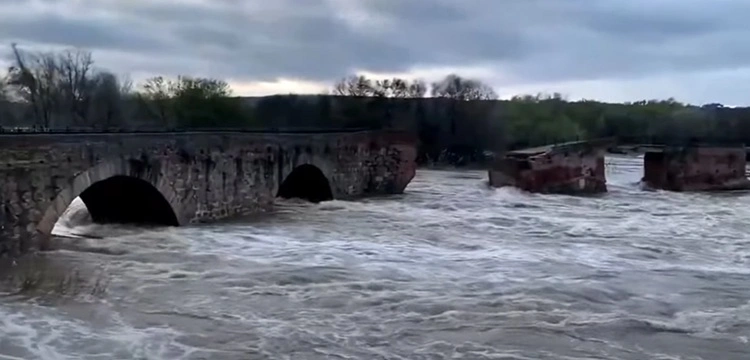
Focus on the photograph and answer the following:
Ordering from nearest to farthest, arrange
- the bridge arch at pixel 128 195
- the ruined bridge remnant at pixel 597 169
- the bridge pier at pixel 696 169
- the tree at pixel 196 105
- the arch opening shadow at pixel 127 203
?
the bridge arch at pixel 128 195, the arch opening shadow at pixel 127 203, the ruined bridge remnant at pixel 597 169, the bridge pier at pixel 696 169, the tree at pixel 196 105

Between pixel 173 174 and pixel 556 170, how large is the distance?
1554 centimetres

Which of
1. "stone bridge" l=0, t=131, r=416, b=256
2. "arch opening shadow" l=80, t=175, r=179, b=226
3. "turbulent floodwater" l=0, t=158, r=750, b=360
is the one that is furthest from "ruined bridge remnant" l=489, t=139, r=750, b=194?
"arch opening shadow" l=80, t=175, r=179, b=226

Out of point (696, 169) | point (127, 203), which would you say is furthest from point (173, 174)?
point (696, 169)

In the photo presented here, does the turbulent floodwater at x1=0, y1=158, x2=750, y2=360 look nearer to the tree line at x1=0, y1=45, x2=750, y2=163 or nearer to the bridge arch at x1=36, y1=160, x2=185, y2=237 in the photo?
the bridge arch at x1=36, y1=160, x2=185, y2=237

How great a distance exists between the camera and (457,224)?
18.3 meters

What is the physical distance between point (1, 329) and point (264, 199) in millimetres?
11405

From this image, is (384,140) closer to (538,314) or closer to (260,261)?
(260,261)

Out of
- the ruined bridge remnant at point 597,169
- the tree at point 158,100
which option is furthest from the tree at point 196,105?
the ruined bridge remnant at point 597,169

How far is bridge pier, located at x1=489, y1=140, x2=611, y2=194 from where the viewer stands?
27312 mm

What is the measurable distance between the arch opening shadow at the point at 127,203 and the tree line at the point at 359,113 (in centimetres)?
2151

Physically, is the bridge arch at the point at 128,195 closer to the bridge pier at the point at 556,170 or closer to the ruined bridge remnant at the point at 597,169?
the bridge pier at the point at 556,170

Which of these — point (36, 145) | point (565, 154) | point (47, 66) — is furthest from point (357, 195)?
point (47, 66)

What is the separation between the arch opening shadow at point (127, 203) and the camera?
614 inches

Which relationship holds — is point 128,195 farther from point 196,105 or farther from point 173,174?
point 196,105
